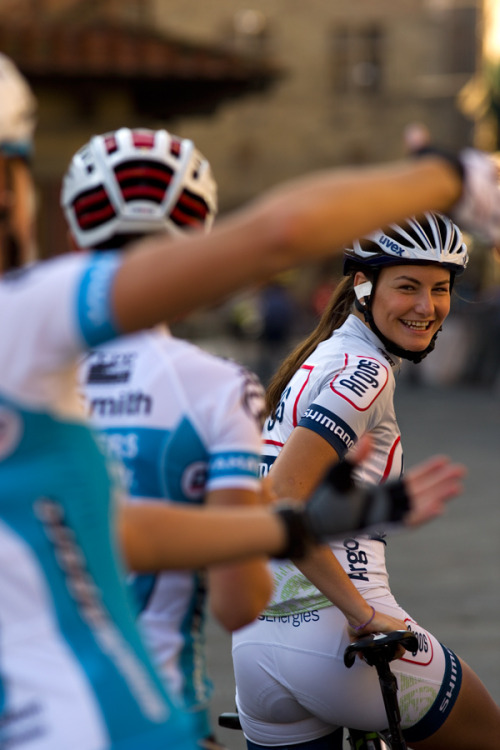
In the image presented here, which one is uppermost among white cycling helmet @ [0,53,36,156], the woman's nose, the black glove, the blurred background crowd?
white cycling helmet @ [0,53,36,156]

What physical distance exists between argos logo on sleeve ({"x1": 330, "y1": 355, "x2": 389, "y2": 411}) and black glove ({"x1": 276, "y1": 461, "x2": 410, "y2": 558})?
1.03m

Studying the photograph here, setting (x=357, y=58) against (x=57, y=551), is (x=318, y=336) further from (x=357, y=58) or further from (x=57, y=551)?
(x=357, y=58)

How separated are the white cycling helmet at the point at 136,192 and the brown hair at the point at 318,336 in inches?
42.1

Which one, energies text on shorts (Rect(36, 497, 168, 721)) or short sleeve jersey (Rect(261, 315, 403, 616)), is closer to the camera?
energies text on shorts (Rect(36, 497, 168, 721))

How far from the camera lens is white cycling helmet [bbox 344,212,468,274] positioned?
3.39m

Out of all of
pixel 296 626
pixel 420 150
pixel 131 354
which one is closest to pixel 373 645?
pixel 296 626

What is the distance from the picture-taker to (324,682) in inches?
123

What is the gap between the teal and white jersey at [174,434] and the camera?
2189 mm

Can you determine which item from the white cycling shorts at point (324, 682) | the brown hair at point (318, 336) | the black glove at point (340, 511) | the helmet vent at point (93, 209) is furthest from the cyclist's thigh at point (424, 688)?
the helmet vent at point (93, 209)

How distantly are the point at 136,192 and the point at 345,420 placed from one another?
0.98 metres

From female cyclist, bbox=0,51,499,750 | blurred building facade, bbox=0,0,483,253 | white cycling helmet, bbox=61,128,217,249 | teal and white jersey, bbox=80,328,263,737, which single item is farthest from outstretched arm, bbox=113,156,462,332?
blurred building facade, bbox=0,0,483,253

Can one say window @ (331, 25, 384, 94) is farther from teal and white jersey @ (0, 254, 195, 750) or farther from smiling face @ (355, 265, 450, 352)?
teal and white jersey @ (0, 254, 195, 750)

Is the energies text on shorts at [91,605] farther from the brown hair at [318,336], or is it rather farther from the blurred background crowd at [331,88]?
the blurred background crowd at [331,88]

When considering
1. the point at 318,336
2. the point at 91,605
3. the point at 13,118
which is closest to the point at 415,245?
the point at 318,336
